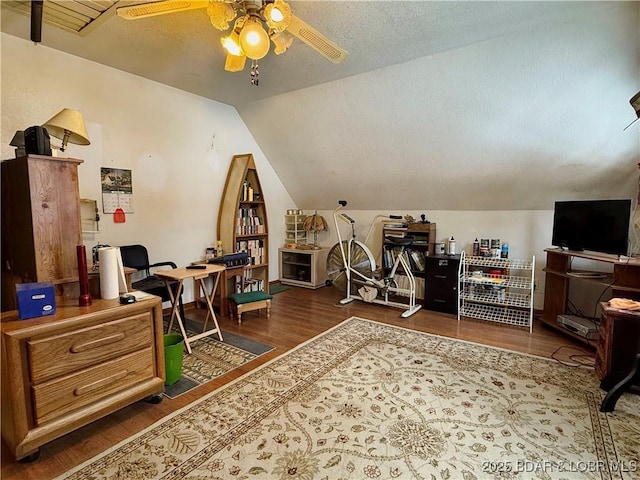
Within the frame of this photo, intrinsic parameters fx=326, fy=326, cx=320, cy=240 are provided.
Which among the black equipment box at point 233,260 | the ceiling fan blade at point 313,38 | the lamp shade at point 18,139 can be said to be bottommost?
the black equipment box at point 233,260

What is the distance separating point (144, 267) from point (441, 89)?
3.65 metres

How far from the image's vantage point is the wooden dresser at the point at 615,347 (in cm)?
241

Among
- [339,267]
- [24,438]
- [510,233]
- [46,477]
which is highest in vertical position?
[510,233]

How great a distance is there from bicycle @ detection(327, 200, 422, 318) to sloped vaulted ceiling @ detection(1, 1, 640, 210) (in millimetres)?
926

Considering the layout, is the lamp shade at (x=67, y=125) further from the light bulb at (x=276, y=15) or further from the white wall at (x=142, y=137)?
the light bulb at (x=276, y=15)

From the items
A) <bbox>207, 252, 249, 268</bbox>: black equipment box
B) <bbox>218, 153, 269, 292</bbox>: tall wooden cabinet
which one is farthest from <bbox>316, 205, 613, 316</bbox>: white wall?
<bbox>207, 252, 249, 268</bbox>: black equipment box

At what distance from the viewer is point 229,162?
4695 millimetres

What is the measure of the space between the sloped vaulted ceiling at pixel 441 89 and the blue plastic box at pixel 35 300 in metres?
1.97

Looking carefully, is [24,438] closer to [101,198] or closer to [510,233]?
[101,198]

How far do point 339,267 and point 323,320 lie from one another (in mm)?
1240

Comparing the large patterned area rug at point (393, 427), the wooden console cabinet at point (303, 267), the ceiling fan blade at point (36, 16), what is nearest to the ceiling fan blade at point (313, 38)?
the ceiling fan blade at point (36, 16)

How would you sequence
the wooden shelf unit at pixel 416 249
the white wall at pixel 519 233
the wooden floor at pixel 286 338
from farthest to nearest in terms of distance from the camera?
the wooden shelf unit at pixel 416 249
the white wall at pixel 519 233
the wooden floor at pixel 286 338

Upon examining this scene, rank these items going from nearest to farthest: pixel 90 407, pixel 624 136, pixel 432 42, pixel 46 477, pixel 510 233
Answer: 1. pixel 46 477
2. pixel 90 407
3. pixel 432 42
4. pixel 624 136
5. pixel 510 233

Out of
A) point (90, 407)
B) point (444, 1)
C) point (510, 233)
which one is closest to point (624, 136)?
point (510, 233)
